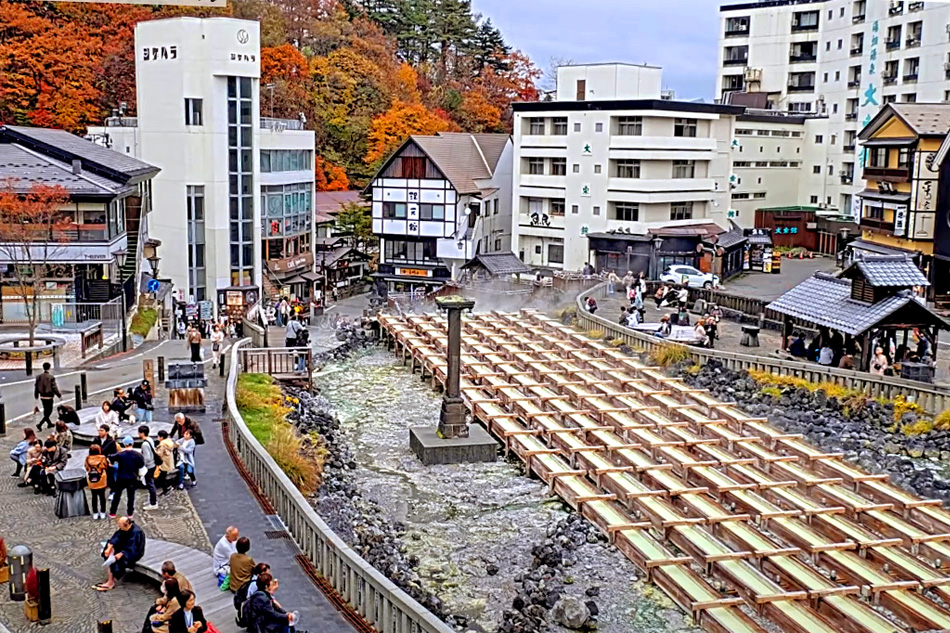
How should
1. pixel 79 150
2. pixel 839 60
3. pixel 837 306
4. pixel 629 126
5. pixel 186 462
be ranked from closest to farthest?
1. pixel 186 462
2. pixel 837 306
3. pixel 79 150
4. pixel 629 126
5. pixel 839 60

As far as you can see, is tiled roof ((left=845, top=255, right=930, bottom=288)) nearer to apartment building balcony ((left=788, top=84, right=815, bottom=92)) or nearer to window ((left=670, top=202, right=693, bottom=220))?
window ((left=670, top=202, right=693, bottom=220))

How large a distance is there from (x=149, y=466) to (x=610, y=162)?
42236 millimetres

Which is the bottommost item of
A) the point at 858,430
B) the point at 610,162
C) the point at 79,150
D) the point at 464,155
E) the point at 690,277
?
the point at 858,430

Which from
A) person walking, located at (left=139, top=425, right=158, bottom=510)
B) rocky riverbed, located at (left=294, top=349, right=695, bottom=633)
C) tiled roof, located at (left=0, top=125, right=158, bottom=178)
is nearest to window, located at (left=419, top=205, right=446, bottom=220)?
tiled roof, located at (left=0, top=125, right=158, bottom=178)

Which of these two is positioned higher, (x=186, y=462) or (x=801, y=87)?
(x=801, y=87)

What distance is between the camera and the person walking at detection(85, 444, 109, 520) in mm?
15570

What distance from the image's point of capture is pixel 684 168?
185ft

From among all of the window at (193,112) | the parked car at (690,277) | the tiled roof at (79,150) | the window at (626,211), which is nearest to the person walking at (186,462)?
the tiled roof at (79,150)

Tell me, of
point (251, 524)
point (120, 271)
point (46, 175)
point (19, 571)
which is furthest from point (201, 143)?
point (19, 571)

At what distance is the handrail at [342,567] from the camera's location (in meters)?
11.0

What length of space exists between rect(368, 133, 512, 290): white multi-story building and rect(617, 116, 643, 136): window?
9489 mm

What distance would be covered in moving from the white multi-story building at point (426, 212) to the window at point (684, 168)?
11.8 meters

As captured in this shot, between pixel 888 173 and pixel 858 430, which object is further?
pixel 888 173

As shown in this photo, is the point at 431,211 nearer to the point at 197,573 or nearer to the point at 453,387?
the point at 453,387
